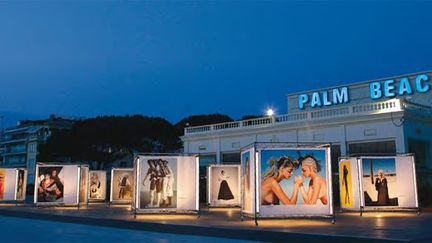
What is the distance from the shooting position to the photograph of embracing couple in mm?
14812

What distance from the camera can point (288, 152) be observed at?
49.2 ft

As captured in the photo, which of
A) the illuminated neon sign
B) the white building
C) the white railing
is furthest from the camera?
the illuminated neon sign

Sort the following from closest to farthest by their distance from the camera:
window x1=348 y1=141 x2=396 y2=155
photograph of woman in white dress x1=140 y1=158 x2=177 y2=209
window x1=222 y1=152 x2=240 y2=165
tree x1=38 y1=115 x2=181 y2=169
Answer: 1. photograph of woman in white dress x1=140 y1=158 x2=177 y2=209
2. window x1=348 y1=141 x2=396 y2=155
3. window x1=222 y1=152 x2=240 y2=165
4. tree x1=38 y1=115 x2=181 y2=169

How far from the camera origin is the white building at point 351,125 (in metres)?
30.0

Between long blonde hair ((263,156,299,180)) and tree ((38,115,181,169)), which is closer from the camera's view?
long blonde hair ((263,156,299,180))

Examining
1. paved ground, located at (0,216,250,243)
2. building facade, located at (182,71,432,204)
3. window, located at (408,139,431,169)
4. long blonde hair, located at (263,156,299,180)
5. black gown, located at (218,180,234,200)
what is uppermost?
building facade, located at (182,71,432,204)

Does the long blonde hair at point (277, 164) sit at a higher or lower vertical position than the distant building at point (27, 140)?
lower

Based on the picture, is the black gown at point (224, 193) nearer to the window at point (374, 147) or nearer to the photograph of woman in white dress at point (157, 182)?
the photograph of woman in white dress at point (157, 182)

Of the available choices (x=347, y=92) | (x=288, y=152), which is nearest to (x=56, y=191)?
(x=288, y=152)

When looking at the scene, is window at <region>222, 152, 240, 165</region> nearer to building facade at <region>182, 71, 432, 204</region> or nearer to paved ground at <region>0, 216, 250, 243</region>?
building facade at <region>182, 71, 432, 204</region>

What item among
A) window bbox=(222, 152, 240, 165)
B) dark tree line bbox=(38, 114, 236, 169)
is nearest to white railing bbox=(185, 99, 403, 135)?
window bbox=(222, 152, 240, 165)

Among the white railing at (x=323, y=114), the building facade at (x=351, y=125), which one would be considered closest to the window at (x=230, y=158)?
the building facade at (x=351, y=125)

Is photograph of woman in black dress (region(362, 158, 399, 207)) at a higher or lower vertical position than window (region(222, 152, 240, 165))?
lower

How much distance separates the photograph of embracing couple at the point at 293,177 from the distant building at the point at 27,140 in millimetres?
73540
